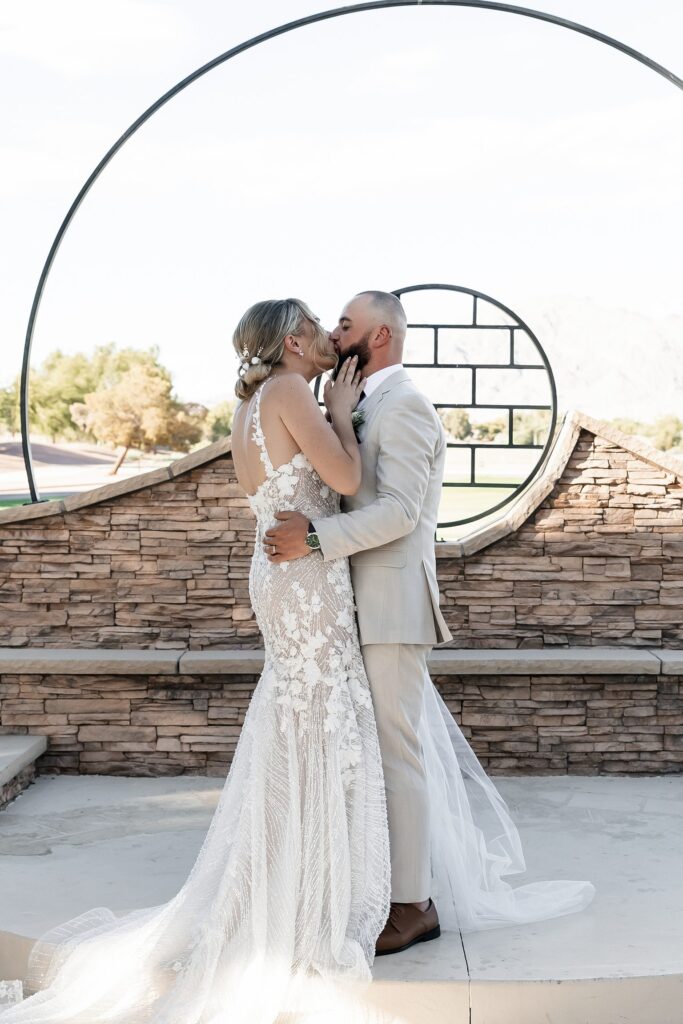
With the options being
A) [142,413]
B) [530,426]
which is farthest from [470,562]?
[142,413]

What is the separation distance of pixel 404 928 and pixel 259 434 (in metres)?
1.26

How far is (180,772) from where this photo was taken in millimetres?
4391

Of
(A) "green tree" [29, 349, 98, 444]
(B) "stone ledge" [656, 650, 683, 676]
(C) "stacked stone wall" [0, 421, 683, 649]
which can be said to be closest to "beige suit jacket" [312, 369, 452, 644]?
(C) "stacked stone wall" [0, 421, 683, 649]

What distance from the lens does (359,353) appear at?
106 inches

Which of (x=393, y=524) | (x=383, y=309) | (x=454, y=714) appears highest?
(x=383, y=309)

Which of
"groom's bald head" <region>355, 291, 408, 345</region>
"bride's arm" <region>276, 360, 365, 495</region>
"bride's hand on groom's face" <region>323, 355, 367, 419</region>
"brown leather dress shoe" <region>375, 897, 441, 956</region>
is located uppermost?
"groom's bald head" <region>355, 291, 408, 345</region>

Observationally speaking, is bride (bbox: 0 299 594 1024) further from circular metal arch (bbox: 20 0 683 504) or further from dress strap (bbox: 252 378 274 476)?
circular metal arch (bbox: 20 0 683 504)

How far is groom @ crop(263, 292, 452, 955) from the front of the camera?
2543mm

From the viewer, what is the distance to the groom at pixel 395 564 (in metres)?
2.54

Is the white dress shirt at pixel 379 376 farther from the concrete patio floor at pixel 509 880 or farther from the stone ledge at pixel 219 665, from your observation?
the stone ledge at pixel 219 665

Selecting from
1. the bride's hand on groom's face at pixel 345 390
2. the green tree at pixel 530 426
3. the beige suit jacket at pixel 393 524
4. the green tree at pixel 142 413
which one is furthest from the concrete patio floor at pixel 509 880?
the green tree at pixel 142 413

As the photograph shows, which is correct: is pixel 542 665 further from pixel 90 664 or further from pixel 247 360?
pixel 247 360

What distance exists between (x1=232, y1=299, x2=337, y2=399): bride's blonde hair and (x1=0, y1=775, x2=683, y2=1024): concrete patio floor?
4.77 feet

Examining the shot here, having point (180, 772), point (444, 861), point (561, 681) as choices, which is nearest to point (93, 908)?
point (444, 861)
